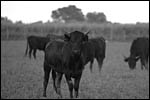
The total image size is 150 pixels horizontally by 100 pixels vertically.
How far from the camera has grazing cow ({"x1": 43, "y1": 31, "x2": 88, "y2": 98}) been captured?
5.75 meters

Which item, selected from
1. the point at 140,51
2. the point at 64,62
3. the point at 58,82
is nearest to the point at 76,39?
the point at 64,62

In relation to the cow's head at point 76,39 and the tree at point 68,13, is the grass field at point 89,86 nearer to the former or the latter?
the cow's head at point 76,39

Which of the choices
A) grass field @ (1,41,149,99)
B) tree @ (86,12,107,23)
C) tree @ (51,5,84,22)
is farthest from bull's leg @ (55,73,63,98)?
tree @ (86,12,107,23)

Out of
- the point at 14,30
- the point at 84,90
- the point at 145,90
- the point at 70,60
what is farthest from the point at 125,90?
the point at 14,30

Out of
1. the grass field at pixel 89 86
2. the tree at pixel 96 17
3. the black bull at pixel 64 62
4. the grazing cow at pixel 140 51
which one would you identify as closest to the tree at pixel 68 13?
the grazing cow at pixel 140 51

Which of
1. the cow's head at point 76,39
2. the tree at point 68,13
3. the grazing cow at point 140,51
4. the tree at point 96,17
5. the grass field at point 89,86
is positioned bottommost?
the grass field at point 89,86

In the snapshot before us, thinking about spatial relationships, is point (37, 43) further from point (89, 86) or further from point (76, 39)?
point (76, 39)

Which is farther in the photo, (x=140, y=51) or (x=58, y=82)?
(x=140, y=51)

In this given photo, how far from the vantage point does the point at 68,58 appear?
6.16 metres

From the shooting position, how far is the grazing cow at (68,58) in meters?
5.75

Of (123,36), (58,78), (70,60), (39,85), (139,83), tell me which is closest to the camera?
(70,60)

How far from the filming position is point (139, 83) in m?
9.51

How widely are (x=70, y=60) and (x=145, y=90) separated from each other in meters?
3.40

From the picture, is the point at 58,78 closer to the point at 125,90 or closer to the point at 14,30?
the point at 125,90
